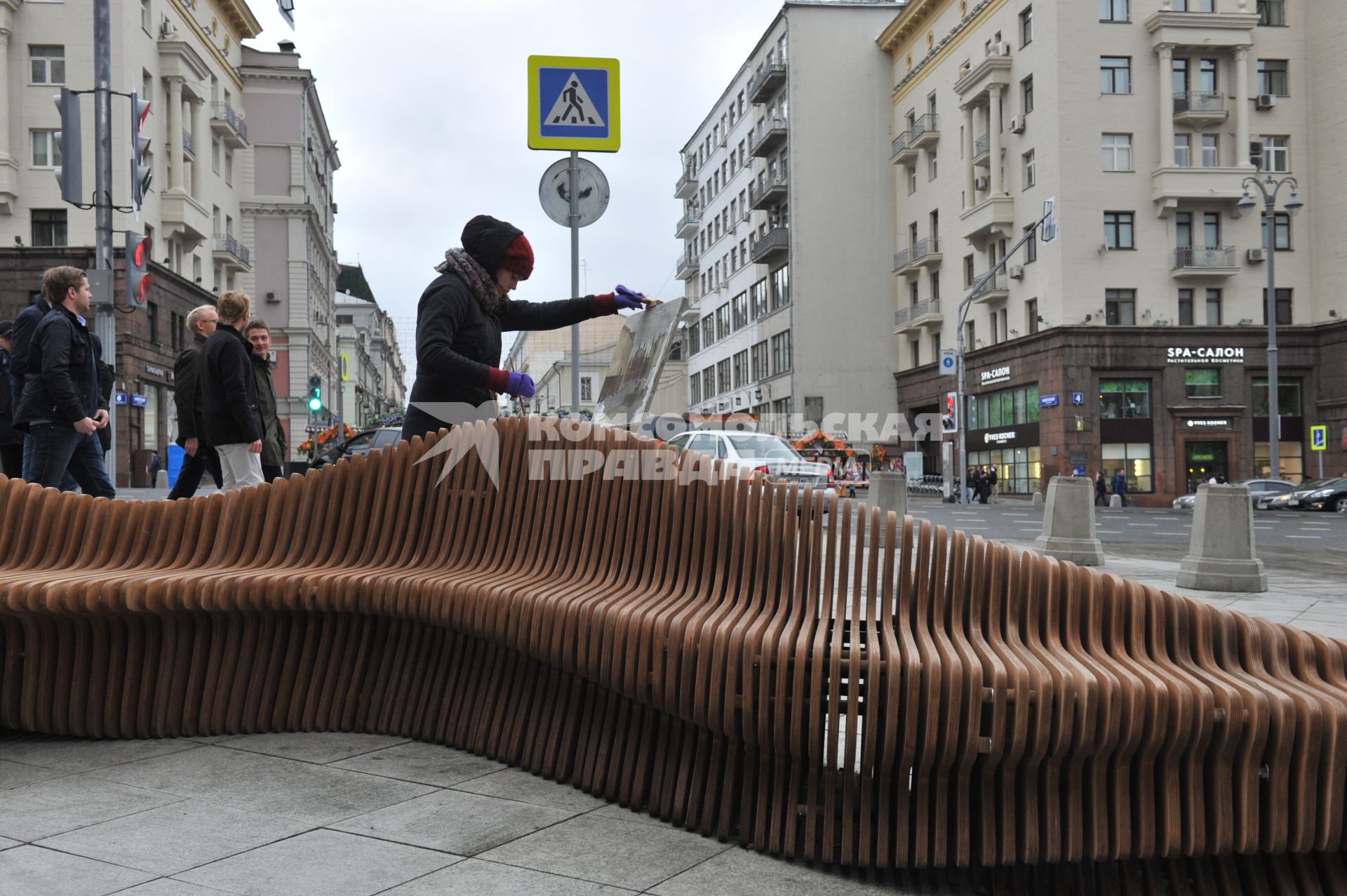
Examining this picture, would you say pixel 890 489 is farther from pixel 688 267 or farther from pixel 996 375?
pixel 688 267

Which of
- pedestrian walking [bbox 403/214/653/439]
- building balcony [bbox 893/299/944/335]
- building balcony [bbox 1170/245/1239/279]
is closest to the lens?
pedestrian walking [bbox 403/214/653/439]

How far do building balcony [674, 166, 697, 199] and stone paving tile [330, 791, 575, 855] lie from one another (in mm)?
85068

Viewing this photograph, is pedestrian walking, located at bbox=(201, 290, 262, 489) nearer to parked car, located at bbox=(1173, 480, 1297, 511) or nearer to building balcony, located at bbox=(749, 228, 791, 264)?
parked car, located at bbox=(1173, 480, 1297, 511)

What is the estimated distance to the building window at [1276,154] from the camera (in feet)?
145

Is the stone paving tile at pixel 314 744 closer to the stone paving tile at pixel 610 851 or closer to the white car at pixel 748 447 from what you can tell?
the stone paving tile at pixel 610 851

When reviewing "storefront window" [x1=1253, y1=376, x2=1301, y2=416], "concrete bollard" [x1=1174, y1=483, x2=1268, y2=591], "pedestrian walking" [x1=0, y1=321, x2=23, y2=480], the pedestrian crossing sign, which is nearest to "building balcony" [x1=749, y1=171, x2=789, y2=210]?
"storefront window" [x1=1253, y1=376, x2=1301, y2=416]

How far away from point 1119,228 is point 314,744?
145 feet

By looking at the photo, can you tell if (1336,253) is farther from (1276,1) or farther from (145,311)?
(145,311)

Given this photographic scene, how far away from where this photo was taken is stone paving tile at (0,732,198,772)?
4.04 metres

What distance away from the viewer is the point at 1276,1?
44.7 m

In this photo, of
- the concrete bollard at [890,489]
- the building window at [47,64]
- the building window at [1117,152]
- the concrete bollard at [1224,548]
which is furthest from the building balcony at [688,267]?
the concrete bollard at [1224,548]

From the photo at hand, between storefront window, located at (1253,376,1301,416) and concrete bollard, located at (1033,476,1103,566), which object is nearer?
concrete bollard, located at (1033,476,1103,566)

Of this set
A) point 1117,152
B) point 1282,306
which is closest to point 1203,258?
point 1282,306

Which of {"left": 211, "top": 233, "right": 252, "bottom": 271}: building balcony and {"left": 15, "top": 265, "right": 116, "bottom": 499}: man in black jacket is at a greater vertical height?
{"left": 211, "top": 233, "right": 252, "bottom": 271}: building balcony
